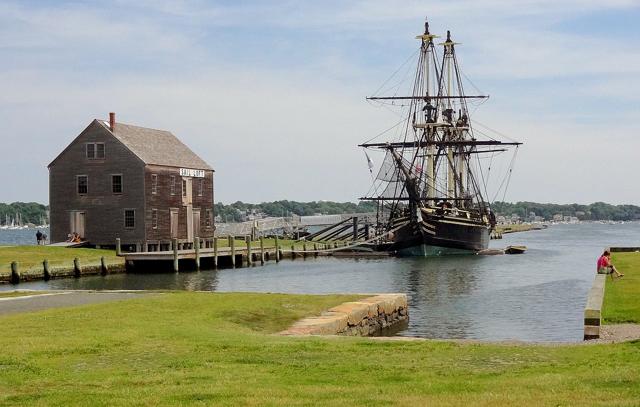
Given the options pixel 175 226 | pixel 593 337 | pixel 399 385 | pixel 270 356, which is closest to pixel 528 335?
pixel 593 337

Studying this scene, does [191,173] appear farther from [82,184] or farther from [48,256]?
[48,256]

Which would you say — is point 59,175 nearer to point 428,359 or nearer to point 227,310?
point 227,310

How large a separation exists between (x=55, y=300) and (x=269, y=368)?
556 inches

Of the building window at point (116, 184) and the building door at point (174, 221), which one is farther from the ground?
the building window at point (116, 184)

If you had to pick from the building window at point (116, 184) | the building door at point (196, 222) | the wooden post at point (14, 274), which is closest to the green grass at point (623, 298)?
the wooden post at point (14, 274)

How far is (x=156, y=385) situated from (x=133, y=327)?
7.00 metres

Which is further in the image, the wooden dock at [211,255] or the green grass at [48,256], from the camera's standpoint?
the wooden dock at [211,255]

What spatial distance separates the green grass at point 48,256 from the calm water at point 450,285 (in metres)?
2.10

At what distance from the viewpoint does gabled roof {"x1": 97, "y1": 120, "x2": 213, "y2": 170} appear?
226 feet

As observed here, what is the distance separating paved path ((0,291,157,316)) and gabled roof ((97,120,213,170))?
1559 inches

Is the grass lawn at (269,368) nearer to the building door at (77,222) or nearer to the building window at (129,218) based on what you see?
the building window at (129,218)

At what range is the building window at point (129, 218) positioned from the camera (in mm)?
68312

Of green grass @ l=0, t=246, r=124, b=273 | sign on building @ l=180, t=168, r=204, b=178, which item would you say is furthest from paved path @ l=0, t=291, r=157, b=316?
sign on building @ l=180, t=168, r=204, b=178

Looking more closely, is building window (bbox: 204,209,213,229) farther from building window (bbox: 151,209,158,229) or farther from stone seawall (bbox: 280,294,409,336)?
stone seawall (bbox: 280,294,409,336)
